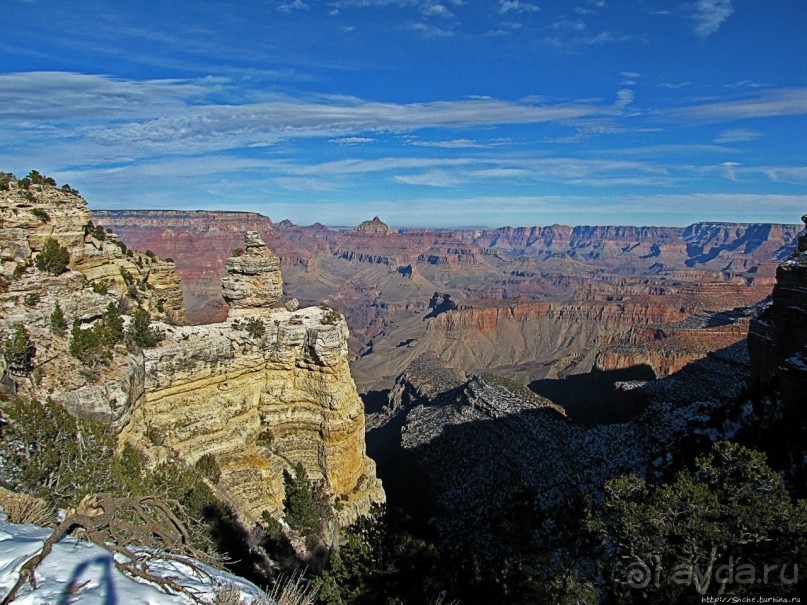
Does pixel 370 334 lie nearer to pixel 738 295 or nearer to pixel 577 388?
pixel 577 388

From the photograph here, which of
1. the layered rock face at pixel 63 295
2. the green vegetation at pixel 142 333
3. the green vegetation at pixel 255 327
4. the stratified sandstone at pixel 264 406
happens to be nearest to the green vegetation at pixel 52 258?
the layered rock face at pixel 63 295

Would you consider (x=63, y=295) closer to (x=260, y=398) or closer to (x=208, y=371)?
(x=208, y=371)

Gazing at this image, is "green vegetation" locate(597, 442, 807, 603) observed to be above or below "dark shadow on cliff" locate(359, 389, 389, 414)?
above

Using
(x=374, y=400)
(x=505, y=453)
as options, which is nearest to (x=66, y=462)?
(x=505, y=453)

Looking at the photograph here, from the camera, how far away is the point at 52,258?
17.6m

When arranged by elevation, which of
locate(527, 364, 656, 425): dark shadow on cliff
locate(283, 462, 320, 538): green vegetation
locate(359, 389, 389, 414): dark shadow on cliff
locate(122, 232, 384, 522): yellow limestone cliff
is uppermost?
locate(122, 232, 384, 522): yellow limestone cliff

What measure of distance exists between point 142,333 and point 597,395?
66522mm

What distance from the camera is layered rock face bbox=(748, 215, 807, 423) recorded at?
74.5 ft

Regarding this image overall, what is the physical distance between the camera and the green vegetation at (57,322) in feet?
52.3

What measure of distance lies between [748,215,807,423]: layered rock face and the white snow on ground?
82.6 feet

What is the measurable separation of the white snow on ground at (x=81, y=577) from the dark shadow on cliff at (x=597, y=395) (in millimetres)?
46849

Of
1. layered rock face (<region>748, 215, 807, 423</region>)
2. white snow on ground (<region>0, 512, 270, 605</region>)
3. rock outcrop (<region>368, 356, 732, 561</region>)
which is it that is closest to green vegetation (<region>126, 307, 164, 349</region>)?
white snow on ground (<region>0, 512, 270, 605</region>)

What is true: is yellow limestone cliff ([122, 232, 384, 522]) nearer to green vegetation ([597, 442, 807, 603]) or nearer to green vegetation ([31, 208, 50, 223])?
green vegetation ([31, 208, 50, 223])

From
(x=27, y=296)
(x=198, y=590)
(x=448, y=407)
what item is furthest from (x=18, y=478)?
(x=448, y=407)
